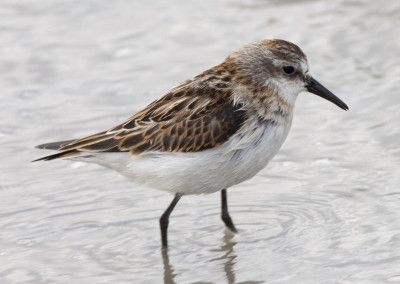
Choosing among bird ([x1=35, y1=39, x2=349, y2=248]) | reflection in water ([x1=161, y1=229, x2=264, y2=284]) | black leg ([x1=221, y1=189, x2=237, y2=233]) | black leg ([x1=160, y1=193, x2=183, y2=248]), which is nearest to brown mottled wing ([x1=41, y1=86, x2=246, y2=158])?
bird ([x1=35, y1=39, x2=349, y2=248])

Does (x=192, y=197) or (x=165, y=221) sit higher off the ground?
(x=192, y=197)

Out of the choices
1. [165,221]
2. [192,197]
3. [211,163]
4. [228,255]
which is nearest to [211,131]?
[211,163]

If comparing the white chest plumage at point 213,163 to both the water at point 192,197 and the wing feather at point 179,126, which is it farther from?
the water at point 192,197

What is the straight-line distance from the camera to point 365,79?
11344mm

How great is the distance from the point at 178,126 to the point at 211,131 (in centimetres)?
34

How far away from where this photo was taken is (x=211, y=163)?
297 inches

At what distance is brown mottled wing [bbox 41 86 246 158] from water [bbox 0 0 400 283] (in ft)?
3.15

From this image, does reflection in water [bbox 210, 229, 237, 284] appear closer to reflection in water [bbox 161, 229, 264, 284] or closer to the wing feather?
reflection in water [bbox 161, 229, 264, 284]

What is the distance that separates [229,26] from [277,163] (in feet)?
13.5

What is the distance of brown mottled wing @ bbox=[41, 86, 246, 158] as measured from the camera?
24.9ft

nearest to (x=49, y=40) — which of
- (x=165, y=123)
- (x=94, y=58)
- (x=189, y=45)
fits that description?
(x=94, y=58)

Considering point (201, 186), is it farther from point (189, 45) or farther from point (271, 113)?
point (189, 45)

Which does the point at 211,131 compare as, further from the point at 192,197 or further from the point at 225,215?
the point at 192,197

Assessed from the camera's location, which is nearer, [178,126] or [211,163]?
[211,163]
